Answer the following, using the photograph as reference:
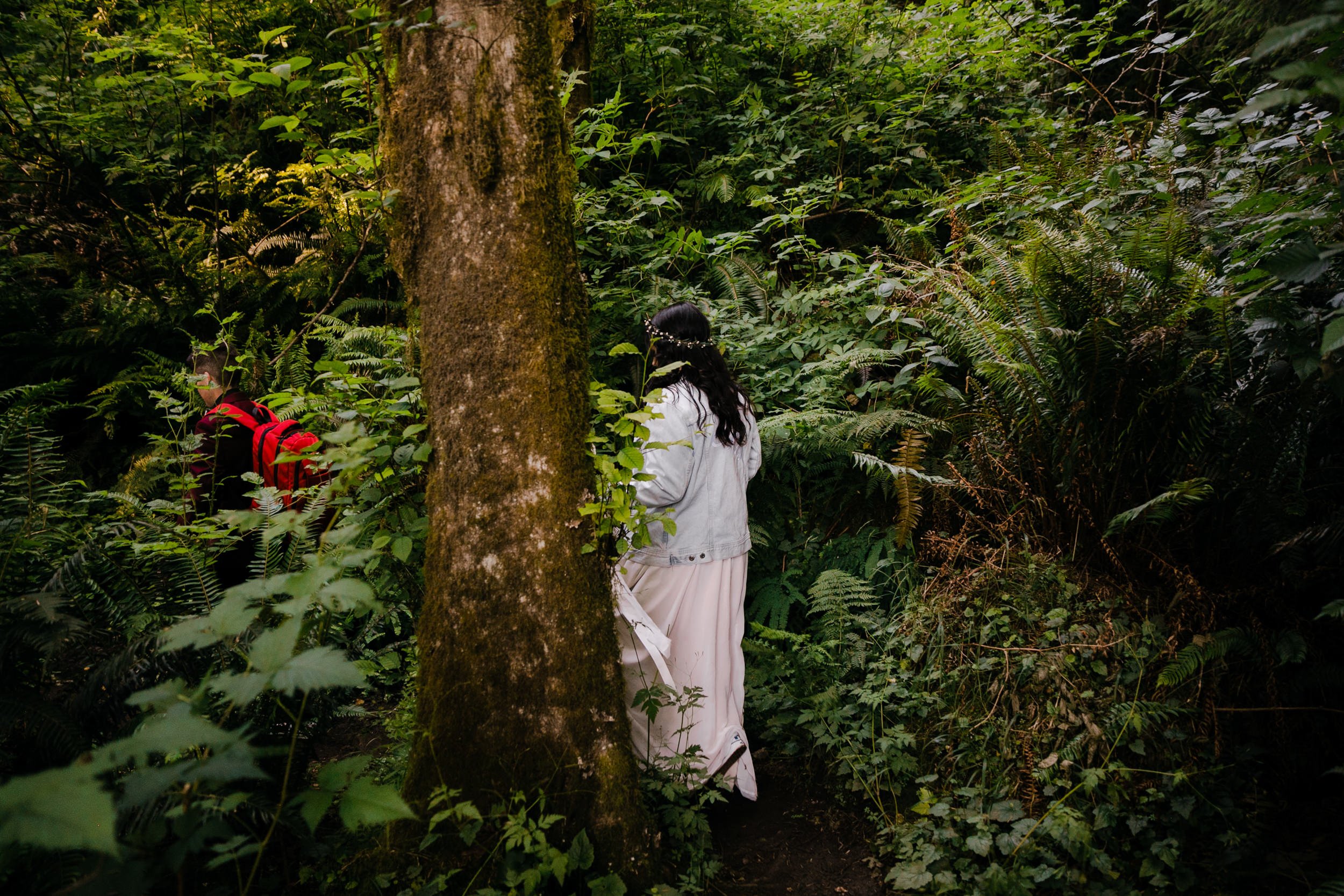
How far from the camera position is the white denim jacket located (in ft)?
10.2

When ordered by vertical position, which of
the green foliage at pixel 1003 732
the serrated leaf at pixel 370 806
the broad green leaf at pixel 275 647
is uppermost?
the broad green leaf at pixel 275 647

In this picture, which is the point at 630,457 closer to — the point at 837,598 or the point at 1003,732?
the point at 837,598

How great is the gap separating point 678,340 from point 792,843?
7.78 feet

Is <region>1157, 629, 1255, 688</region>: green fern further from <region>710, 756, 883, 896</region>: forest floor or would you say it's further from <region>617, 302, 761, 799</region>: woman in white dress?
<region>617, 302, 761, 799</region>: woman in white dress

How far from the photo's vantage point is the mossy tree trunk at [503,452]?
2.24 m

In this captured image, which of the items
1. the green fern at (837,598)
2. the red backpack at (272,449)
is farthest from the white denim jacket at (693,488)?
the red backpack at (272,449)

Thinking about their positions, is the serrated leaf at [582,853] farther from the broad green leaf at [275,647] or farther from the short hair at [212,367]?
the short hair at [212,367]

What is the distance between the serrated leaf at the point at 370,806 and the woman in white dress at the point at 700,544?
5.46 ft

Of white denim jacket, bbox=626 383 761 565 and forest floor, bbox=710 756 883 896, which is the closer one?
forest floor, bbox=710 756 883 896

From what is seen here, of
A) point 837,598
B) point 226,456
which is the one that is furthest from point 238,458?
point 837,598

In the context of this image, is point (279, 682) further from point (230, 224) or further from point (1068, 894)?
point (230, 224)

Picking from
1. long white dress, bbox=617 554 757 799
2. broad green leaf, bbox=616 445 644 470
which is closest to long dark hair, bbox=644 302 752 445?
long white dress, bbox=617 554 757 799

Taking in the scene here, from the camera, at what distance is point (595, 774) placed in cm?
226

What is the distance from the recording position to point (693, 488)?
129 inches
